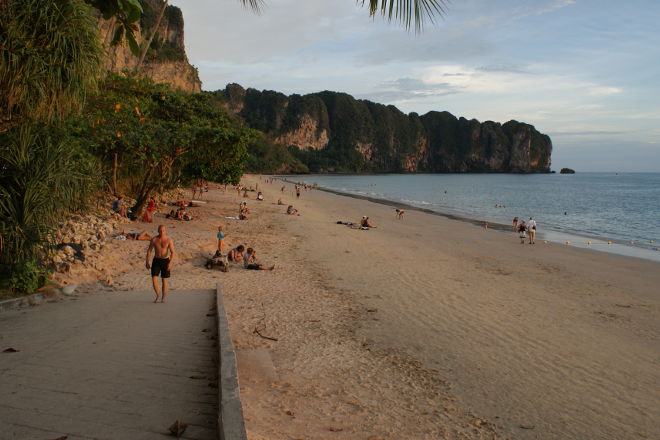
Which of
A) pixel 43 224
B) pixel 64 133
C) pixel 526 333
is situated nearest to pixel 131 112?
pixel 64 133

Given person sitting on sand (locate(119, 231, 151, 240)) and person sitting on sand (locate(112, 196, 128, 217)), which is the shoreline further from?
person sitting on sand (locate(112, 196, 128, 217))

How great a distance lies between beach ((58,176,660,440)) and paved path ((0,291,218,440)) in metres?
0.68

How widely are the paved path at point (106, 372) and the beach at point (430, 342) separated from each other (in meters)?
0.68

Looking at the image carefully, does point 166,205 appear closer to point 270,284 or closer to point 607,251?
point 270,284

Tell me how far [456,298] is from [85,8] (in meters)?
7.97

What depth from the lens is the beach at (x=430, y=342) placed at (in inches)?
178

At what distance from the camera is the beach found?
4.51 m

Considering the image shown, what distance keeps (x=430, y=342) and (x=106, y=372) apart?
4414mm

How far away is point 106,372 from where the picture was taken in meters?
4.02

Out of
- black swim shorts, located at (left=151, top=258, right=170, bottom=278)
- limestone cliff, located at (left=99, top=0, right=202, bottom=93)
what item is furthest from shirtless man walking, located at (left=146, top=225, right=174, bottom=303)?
limestone cliff, located at (left=99, top=0, right=202, bottom=93)

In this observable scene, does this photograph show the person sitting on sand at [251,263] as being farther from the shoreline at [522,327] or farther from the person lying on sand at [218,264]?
the shoreline at [522,327]

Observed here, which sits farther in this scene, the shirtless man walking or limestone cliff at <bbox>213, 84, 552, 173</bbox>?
limestone cliff at <bbox>213, 84, 552, 173</bbox>

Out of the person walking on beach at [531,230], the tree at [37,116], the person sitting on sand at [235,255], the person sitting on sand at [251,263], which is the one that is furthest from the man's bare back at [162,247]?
the person walking on beach at [531,230]

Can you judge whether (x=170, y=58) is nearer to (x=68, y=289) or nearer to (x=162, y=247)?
(x=68, y=289)
